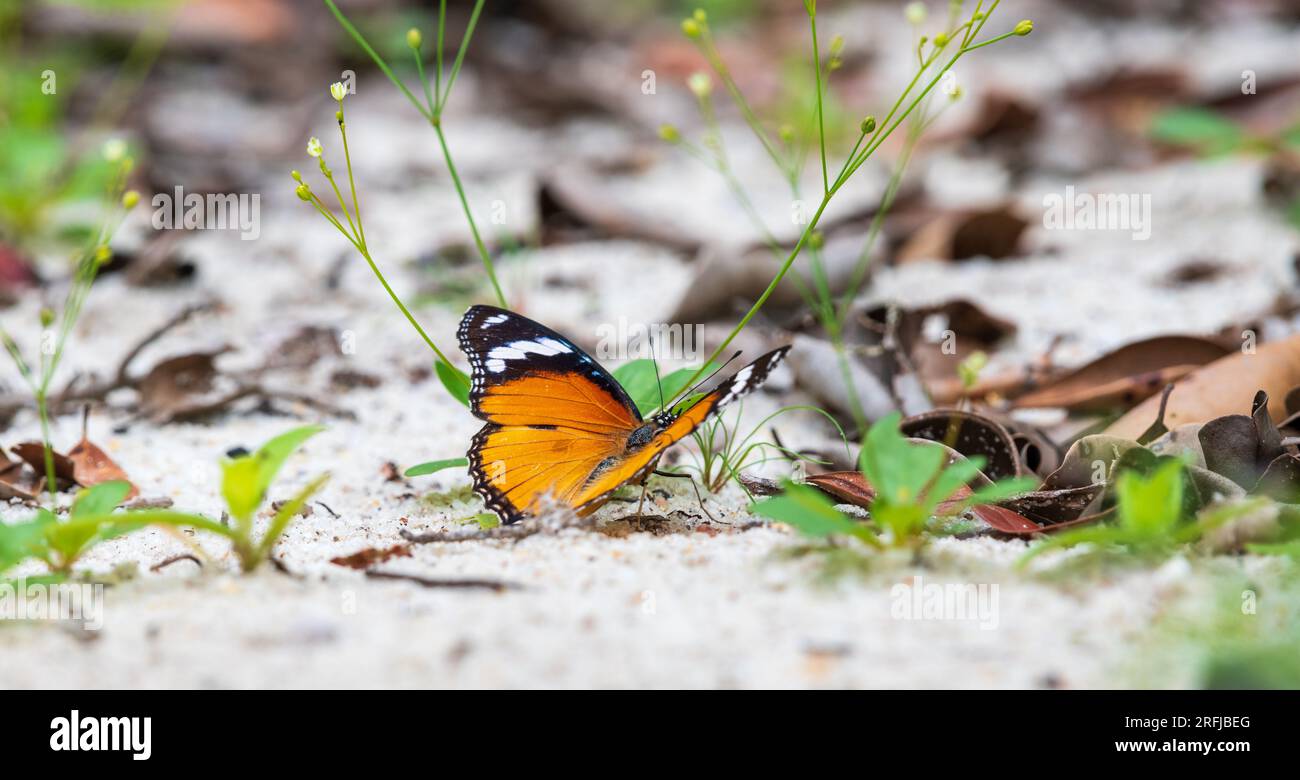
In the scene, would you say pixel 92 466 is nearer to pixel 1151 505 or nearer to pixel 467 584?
pixel 467 584

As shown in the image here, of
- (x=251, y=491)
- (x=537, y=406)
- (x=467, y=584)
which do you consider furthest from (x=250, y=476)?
(x=537, y=406)

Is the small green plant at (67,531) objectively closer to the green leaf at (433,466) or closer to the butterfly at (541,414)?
the green leaf at (433,466)

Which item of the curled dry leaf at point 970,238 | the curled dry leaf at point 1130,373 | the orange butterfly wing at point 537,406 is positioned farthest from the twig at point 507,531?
the curled dry leaf at point 970,238

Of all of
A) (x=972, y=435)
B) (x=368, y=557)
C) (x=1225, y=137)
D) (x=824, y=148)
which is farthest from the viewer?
(x=1225, y=137)

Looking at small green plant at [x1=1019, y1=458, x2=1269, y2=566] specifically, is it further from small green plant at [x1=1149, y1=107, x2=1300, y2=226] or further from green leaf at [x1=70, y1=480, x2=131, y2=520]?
small green plant at [x1=1149, y1=107, x2=1300, y2=226]
